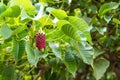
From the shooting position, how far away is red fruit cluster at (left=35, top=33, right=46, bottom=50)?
73 cm

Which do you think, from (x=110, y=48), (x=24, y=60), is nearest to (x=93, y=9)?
(x=110, y=48)

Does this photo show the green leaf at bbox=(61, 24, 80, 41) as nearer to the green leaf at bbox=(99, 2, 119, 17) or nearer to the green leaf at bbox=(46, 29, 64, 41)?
the green leaf at bbox=(46, 29, 64, 41)

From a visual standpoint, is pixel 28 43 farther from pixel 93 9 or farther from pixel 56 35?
pixel 93 9

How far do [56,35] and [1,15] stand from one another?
0.14 meters

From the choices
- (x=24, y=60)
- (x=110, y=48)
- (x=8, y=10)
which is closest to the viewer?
(x=8, y=10)

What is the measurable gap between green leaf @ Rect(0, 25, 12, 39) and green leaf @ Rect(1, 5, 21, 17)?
3 cm

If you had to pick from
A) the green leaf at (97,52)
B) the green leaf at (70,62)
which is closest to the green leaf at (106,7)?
the green leaf at (97,52)

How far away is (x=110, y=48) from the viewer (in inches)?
48.6

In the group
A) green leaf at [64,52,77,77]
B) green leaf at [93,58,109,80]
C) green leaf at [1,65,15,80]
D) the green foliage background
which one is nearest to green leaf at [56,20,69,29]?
the green foliage background

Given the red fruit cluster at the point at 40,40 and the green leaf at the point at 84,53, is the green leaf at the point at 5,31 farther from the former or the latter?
the green leaf at the point at 84,53

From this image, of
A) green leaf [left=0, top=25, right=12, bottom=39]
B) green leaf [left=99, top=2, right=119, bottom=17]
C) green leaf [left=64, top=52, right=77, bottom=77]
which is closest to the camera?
green leaf [left=0, top=25, right=12, bottom=39]

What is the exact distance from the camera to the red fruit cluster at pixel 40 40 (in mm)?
728

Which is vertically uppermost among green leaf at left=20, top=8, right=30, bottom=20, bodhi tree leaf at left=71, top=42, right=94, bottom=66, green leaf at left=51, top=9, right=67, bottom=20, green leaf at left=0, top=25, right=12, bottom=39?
green leaf at left=20, top=8, right=30, bottom=20

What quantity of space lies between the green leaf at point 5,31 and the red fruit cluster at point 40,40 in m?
0.06
